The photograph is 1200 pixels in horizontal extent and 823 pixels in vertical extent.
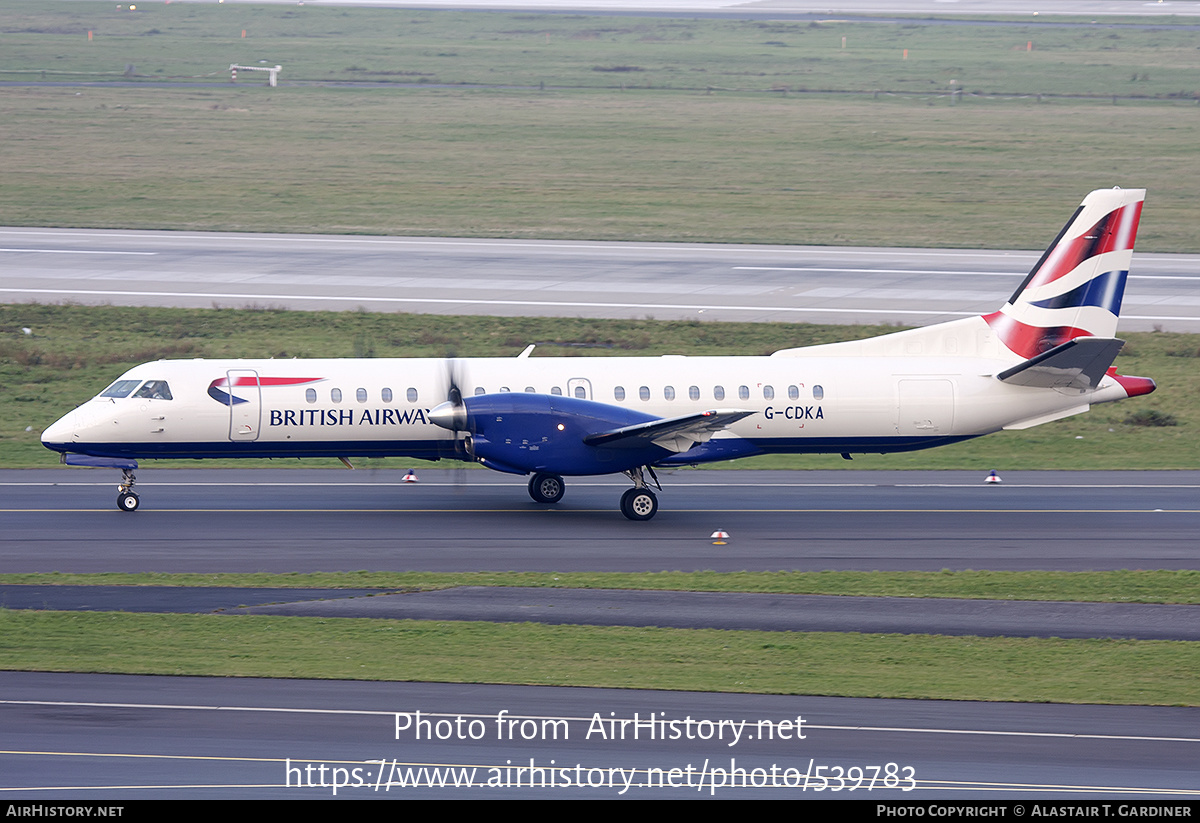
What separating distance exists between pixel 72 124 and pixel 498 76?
38464mm

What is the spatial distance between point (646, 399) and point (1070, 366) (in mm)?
8651

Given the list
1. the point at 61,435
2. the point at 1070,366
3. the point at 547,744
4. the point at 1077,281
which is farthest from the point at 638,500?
the point at 547,744

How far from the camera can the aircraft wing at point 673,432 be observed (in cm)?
2580

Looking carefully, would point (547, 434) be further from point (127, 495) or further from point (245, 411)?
point (127, 495)

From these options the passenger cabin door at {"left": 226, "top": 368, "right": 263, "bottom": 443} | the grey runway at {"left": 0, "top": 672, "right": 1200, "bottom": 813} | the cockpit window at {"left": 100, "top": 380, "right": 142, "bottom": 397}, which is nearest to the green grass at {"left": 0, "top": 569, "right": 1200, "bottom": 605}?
the grey runway at {"left": 0, "top": 672, "right": 1200, "bottom": 813}

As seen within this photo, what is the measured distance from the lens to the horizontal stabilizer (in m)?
27.2

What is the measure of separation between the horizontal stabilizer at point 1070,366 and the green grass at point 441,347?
5.66 m

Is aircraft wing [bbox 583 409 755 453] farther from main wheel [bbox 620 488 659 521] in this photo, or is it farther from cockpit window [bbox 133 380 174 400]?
cockpit window [bbox 133 380 174 400]

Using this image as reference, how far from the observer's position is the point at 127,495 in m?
27.0

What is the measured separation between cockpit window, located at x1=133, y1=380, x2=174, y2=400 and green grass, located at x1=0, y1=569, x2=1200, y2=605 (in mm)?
6084

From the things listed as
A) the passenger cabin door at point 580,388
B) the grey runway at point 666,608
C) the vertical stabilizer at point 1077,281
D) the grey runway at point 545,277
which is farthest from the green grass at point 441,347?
the grey runway at point 666,608

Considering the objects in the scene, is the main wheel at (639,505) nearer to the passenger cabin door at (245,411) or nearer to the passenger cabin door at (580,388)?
the passenger cabin door at (580,388)

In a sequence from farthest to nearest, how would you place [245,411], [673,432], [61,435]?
[245,411], [61,435], [673,432]

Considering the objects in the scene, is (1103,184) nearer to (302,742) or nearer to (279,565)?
(279,565)
